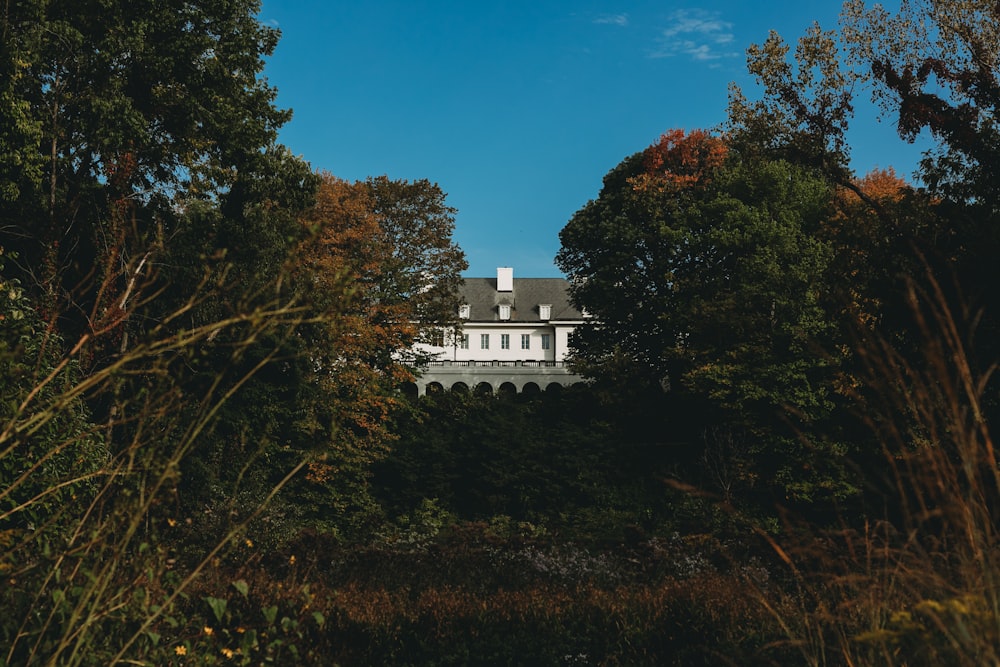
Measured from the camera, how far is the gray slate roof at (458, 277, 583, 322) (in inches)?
2500

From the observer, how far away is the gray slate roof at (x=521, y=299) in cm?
6350

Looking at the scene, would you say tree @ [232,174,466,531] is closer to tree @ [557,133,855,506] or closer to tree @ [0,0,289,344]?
tree @ [0,0,289,344]

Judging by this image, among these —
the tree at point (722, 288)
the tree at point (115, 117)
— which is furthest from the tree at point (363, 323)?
the tree at point (722, 288)

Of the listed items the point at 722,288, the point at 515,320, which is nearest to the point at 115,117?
the point at 722,288

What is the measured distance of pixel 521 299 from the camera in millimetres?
64438

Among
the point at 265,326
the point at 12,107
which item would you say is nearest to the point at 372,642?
the point at 265,326

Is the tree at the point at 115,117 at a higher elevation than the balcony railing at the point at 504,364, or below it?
higher

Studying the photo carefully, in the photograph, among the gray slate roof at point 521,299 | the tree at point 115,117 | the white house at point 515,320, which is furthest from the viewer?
the gray slate roof at point 521,299

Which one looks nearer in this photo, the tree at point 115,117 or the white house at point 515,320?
the tree at point 115,117

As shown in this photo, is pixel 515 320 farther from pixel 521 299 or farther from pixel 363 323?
pixel 363 323

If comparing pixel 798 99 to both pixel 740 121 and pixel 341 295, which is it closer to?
pixel 740 121

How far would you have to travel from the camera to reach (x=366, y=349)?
89.0 ft

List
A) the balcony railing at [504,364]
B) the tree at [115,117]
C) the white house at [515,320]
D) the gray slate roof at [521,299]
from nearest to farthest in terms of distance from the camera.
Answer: the tree at [115,117]
the balcony railing at [504,364]
the white house at [515,320]
the gray slate roof at [521,299]

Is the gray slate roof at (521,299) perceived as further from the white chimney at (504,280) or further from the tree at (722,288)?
the tree at (722,288)
